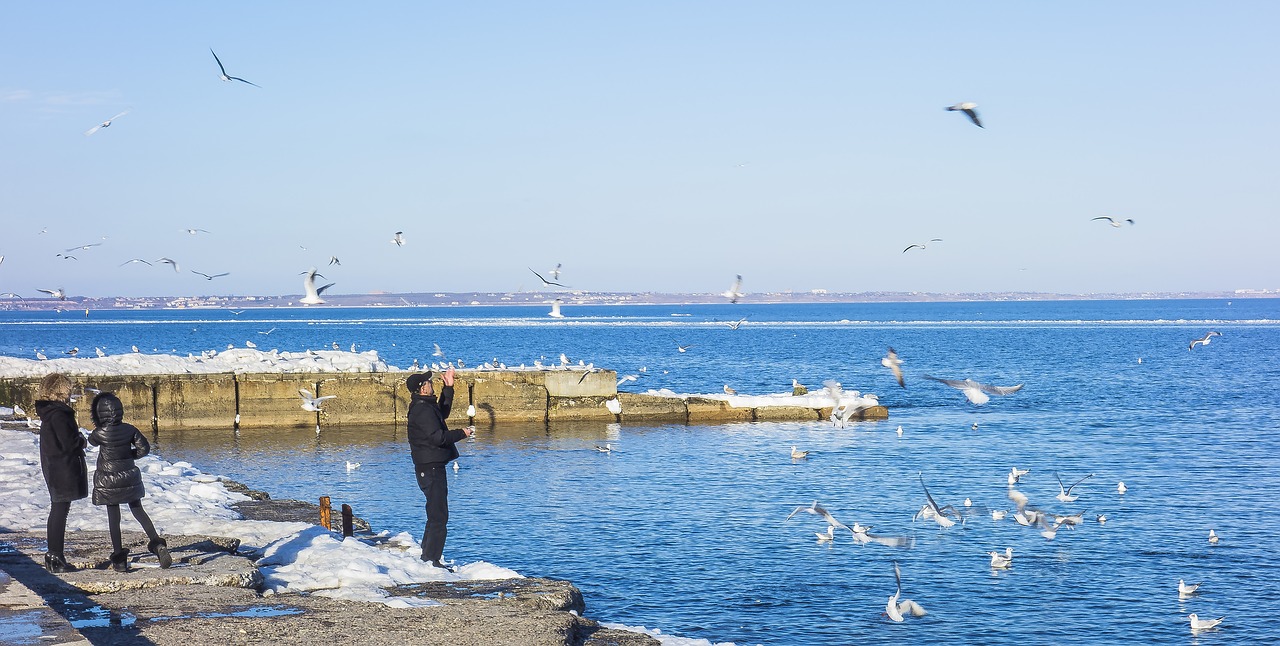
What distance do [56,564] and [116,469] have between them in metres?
0.93

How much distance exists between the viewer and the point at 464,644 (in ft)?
27.6

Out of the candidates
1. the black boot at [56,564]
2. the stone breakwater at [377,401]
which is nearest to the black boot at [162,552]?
the black boot at [56,564]

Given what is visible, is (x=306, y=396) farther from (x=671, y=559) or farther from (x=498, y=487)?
(x=671, y=559)

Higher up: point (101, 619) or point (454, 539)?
point (101, 619)

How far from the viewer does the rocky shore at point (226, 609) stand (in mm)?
8180

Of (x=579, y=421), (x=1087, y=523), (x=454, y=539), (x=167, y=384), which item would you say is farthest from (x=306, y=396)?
(x=1087, y=523)

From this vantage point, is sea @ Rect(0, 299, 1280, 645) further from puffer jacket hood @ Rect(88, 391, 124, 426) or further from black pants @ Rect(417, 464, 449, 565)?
puffer jacket hood @ Rect(88, 391, 124, 426)

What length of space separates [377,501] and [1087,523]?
12645 mm

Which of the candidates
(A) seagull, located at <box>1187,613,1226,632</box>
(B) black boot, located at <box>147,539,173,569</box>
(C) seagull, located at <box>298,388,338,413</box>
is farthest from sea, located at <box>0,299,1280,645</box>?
(B) black boot, located at <box>147,539,173,569</box>

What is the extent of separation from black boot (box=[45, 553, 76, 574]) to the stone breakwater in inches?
874

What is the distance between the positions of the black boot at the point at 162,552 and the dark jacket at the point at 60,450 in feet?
2.55

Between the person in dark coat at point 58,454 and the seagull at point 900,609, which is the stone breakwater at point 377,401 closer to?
the seagull at point 900,609

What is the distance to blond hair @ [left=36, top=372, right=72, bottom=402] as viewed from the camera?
32.3ft

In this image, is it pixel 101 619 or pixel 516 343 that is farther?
pixel 516 343
